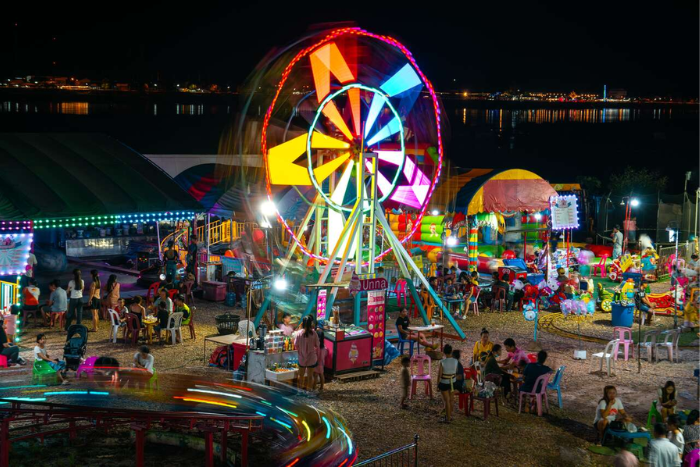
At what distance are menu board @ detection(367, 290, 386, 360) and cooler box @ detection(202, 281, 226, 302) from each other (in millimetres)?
7123

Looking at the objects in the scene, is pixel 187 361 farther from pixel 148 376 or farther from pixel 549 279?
pixel 549 279

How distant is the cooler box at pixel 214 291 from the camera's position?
2189 centimetres

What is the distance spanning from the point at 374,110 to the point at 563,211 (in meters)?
7.99

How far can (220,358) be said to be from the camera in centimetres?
1511

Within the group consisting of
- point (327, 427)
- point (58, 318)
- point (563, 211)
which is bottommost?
point (327, 427)

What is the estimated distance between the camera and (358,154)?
58.2 ft

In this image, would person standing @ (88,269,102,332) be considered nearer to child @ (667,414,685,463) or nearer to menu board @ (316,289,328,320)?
menu board @ (316,289,328,320)

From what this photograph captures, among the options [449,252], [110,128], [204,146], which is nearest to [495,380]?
[449,252]

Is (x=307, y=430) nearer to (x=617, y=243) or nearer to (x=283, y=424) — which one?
(x=283, y=424)

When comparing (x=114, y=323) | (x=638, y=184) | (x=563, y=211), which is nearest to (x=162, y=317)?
(x=114, y=323)

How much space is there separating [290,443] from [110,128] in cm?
5285

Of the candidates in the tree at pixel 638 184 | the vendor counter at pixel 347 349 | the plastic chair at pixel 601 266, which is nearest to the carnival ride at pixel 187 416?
the vendor counter at pixel 347 349

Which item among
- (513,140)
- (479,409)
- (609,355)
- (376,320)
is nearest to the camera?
(479,409)

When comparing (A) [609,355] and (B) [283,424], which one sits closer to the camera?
(B) [283,424]
